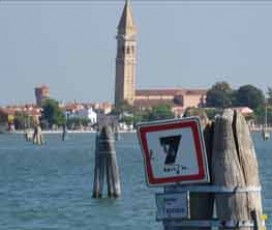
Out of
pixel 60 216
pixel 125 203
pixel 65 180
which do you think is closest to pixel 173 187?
pixel 60 216

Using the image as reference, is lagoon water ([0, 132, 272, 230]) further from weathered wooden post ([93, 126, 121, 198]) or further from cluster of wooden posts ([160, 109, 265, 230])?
cluster of wooden posts ([160, 109, 265, 230])

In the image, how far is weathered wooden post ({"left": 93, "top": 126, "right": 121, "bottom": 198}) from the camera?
115 feet

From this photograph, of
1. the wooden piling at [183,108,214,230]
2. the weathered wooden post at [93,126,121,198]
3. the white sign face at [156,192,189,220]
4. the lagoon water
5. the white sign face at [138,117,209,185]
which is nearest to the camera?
the white sign face at [138,117,209,185]

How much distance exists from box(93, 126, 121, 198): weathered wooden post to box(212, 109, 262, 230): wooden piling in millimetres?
24742

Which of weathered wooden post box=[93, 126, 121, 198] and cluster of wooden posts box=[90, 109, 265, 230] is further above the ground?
cluster of wooden posts box=[90, 109, 265, 230]

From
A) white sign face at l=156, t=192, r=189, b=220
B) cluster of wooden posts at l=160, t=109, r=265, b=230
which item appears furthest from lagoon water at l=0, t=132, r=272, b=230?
cluster of wooden posts at l=160, t=109, r=265, b=230

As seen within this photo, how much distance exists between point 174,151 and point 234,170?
465 millimetres

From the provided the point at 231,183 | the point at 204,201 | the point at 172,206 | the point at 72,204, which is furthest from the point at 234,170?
the point at 72,204

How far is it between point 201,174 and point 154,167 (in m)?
0.40

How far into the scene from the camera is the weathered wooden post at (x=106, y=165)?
35094 mm

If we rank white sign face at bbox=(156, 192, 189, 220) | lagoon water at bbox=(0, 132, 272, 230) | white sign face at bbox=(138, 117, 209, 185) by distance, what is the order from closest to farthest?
1. white sign face at bbox=(138, 117, 209, 185)
2. white sign face at bbox=(156, 192, 189, 220)
3. lagoon water at bbox=(0, 132, 272, 230)

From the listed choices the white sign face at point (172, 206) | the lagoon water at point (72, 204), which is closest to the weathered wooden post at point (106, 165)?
the lagoon water at point (72, 204)

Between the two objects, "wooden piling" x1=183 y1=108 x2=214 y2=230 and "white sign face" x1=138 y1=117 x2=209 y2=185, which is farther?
"wooden piling" x1=183 y1=108 x2=214 y2=230

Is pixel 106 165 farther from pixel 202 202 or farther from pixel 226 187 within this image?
pixel 226 187
